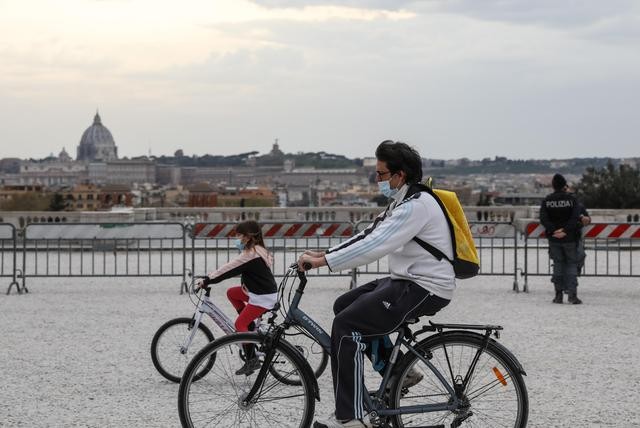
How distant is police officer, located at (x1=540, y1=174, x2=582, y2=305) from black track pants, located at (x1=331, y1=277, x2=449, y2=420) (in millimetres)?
8046

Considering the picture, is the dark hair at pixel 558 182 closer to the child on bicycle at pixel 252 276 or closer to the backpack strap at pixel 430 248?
the child on bicycle at pixel 252 276

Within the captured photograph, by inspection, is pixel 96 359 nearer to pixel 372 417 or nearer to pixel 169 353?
pixel 169 353

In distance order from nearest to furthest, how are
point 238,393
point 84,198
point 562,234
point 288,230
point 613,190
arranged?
point 238,393
point 562,234
point 288,230
point 613,190
point 84,198

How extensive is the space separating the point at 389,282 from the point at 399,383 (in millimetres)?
504

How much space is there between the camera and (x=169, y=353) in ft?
25.8

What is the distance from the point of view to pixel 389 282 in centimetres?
525

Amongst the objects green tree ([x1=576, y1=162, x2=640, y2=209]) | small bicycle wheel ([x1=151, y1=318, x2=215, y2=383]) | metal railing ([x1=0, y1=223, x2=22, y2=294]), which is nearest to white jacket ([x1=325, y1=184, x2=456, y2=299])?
small bicycle wheel ([x1=151, y1=318, x2=215, y2=383])

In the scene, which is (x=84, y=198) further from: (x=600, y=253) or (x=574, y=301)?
(x=574, y=301)

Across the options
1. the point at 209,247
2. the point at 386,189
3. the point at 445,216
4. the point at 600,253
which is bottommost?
the point at 600,253

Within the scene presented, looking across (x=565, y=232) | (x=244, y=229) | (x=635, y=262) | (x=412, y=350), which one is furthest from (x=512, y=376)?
(x=635, y=262)

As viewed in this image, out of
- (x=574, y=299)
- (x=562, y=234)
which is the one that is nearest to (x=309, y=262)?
(x=562, y=234)

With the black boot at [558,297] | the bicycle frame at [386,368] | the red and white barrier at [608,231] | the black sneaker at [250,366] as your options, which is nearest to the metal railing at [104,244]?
the red and white barrier at [608,231]

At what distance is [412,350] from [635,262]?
1528 centimetres

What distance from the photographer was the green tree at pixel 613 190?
5612 centimetres
